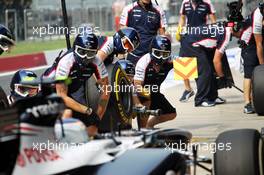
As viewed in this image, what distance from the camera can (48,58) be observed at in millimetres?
20797

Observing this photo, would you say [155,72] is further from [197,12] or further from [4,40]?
[197,12]

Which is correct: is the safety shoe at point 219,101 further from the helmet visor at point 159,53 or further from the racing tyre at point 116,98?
the racing tyre at point 116,98

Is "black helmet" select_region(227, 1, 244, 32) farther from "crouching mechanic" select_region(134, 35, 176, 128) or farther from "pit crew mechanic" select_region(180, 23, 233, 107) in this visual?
"crouching mechanic" select_region(134, 35, 176, 128)

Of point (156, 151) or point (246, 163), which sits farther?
point (246, 163)

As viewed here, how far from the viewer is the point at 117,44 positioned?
8586 millimetres

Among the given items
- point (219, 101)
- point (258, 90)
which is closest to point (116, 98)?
point (258, 90)

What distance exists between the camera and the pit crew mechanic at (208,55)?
11867 millimetres

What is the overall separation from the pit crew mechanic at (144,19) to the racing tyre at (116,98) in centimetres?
292

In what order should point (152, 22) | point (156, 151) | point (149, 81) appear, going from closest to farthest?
point (156, 151)
point (149, 81)
point (152, 22)

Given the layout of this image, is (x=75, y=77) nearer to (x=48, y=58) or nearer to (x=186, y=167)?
(x=186, y=167)

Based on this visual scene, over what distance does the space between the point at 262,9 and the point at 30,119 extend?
276 inches

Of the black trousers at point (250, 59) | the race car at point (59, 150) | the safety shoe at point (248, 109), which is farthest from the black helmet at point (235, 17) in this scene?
the race car at point (59, 150)

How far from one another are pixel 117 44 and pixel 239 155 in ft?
12.8

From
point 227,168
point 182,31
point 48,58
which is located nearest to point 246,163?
point 227,168
